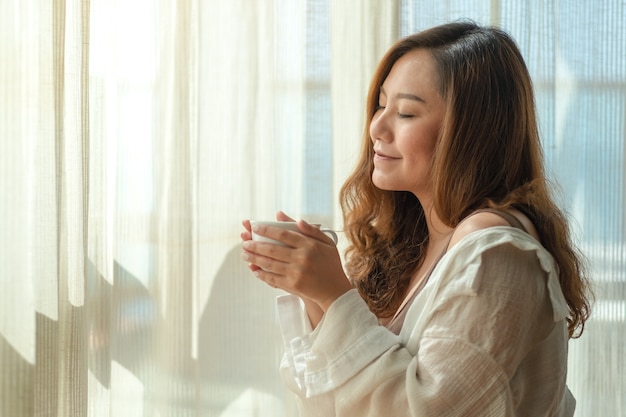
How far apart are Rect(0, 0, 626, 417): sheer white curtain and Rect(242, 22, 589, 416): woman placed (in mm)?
474

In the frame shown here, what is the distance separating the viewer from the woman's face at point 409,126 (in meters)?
1.17

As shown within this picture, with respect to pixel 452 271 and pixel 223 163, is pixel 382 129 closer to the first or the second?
pixel 452 271

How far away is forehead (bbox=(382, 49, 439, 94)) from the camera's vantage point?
1.18 m

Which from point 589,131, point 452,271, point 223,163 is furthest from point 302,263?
point 589,131

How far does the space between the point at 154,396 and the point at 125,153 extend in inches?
21.7

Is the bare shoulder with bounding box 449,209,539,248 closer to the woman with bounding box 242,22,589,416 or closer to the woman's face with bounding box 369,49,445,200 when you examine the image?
the woman with bounding box 242,22,589,416

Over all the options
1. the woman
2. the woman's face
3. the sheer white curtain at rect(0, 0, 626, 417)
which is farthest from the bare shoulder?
the sheer white curtain at rect(0, 0, 626, 417)

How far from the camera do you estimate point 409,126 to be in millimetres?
1177

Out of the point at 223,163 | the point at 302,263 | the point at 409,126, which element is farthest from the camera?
the point at 223,163

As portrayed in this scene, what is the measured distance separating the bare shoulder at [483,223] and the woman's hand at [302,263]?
0.57 ft

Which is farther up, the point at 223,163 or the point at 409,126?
the point at 409,126

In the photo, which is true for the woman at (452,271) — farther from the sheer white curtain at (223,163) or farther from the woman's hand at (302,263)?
the sheer white curtain at (223,163)

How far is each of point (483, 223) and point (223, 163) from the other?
837mm

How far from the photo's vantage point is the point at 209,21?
171 cm
